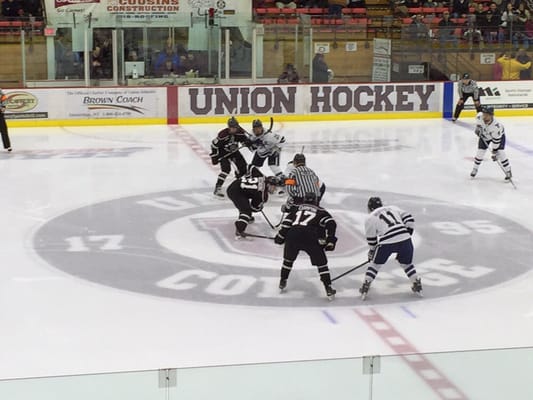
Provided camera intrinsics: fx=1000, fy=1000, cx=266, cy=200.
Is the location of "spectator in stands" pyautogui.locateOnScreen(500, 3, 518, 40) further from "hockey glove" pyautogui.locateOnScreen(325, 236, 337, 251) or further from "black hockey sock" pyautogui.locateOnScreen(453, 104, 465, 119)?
"hockey glove" pyautogui.locateOnScreen(325, 236, 337, 251)

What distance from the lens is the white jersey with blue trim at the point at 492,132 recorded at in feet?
45.4

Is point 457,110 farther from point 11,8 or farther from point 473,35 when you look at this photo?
point 11,8

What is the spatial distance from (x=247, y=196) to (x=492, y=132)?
4427 mm

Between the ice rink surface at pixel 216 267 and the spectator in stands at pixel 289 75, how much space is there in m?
4.15

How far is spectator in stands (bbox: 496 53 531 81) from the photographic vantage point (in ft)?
70.8

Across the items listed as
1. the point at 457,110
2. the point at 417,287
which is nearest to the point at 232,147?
the point at 417,287

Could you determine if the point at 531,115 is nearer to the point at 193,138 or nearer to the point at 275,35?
the point at 275,35

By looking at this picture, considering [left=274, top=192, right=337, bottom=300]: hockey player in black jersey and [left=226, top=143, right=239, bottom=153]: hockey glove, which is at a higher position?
[left=226, top=143, right=239, bottom=153]: hockey glove

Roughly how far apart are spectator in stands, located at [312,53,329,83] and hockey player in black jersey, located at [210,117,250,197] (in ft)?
27.5

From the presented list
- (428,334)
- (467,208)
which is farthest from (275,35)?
(428,334)

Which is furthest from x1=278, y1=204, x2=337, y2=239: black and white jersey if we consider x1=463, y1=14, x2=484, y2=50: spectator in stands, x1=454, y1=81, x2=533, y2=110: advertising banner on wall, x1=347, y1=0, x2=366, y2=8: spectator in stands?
x1=347, y1=0, x2=366, y2=8: spectator in stands

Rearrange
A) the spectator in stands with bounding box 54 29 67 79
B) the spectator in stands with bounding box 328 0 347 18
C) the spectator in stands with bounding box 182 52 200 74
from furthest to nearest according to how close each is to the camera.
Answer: the spectator in stands with bounding box 328 0 347 18 < the spectator in stands with bounding box 182 52 200 74 < the spectator in stands with bounding box 54 29 67 79

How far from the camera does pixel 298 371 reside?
4836 millimetres

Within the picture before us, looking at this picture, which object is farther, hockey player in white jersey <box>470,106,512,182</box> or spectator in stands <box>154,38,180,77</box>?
spectator in stands <box>154,38,180,77</box>
